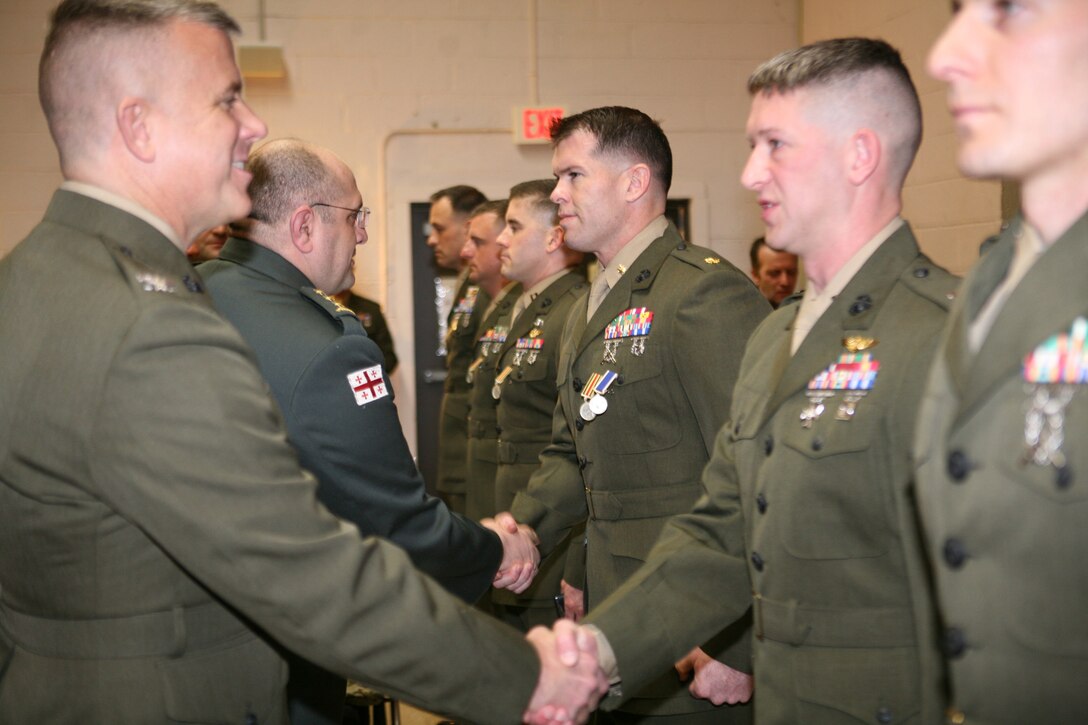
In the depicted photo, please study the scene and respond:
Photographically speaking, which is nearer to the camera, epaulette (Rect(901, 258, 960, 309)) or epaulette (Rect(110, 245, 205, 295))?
epaulette (Rect(110, 245, 205, 295))

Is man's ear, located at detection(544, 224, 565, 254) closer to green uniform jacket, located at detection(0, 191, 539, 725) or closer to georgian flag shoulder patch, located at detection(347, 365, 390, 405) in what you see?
georgian flag shoulder patch, located at detection(347, 365, 390, 405)

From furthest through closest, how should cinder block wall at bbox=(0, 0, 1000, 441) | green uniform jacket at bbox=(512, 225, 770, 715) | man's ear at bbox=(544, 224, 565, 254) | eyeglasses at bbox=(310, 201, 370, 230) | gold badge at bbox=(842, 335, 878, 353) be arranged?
cinder block wall at bbox=(0, 0, 1000, 441), man's ear at bbox=(544, 224, 565, 254), eyeglasses at bbox=(310, 201, 370, 230), green uniform jacket at bbox=(512, 225, 770, 715), gold badge at bbox=(842, 335, 878, 353)

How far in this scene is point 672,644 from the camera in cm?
206

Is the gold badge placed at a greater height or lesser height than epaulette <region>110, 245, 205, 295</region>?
lesser

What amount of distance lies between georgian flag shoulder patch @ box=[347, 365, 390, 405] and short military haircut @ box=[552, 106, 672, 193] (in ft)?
3.96

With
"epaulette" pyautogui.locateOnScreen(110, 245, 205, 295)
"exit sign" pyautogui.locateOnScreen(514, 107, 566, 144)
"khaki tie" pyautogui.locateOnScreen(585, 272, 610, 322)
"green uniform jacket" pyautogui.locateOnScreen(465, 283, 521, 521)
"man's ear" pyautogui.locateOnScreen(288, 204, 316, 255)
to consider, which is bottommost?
"green uniform jacket" pyautogui.locateOnScreen(465, 283, 521, 521)

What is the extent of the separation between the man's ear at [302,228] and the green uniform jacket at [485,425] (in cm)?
221

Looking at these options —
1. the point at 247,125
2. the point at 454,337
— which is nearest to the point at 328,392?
the point at 247,125

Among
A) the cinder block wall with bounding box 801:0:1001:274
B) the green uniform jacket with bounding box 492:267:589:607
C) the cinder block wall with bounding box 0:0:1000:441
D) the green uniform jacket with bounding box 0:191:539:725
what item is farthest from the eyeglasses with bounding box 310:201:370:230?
the cinder block wall with bounding box 0:0:1000:441

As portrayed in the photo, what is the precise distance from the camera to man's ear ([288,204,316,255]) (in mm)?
2734

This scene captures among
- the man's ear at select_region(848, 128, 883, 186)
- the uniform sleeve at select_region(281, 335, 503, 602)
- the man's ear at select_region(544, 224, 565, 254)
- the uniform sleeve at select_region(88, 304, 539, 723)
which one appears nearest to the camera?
the uniform sleeve at select_region(88, 304, 539, 723)

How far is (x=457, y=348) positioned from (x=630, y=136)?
2.76 m

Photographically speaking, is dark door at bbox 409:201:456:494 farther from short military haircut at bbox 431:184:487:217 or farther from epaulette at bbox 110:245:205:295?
epaulette at bbox 110:245:205:295

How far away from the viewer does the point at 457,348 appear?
19.3 ft
